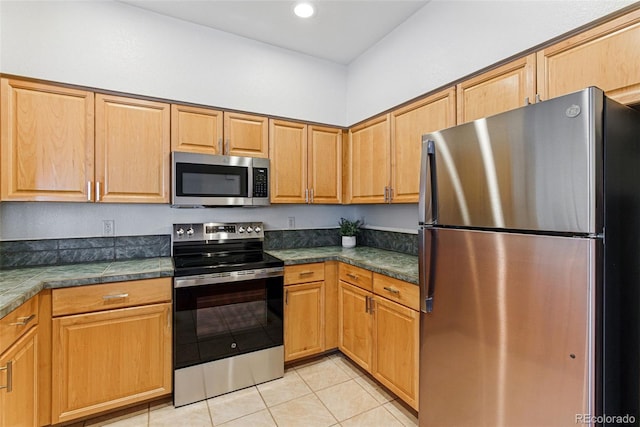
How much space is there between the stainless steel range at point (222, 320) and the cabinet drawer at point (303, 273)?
0.09 metres

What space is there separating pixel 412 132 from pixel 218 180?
151 centimetres

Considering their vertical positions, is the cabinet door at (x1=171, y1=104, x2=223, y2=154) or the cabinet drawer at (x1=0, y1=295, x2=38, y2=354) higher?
the cabinet door at (x1=171, y1=104, x2=223, y2=154)

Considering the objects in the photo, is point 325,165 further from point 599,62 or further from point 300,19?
point 599,62

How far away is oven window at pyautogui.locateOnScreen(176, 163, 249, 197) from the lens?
2266 mm

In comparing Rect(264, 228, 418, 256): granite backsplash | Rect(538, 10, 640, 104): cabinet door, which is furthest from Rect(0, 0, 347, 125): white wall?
Rect(538, 10, 640, 104): cabinet door

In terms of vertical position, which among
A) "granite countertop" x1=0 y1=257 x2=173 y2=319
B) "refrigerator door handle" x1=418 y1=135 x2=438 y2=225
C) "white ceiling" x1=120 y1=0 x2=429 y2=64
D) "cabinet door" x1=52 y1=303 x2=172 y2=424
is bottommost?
"cabinet door" x1=52 y1=303 x2=172 y2=424

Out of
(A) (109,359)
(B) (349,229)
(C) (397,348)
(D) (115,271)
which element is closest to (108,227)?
(D) (115,271)

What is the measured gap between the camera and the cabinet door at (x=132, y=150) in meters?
2.10

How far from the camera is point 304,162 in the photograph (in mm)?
2830

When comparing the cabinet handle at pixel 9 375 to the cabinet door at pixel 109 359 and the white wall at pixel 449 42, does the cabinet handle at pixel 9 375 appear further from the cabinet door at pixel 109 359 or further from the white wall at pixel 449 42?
the white wall at pixel 449 42

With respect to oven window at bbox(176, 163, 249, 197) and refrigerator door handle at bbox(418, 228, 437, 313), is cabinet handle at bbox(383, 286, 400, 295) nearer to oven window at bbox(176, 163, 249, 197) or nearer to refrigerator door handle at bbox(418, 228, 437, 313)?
refrigerator door handle at bbox(418, 228, 437, 313)

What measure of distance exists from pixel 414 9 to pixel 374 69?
0.56 metres

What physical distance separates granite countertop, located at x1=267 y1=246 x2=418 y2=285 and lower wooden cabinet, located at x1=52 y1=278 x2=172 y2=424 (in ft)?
3.24

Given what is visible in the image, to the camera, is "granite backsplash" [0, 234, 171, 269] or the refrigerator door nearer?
the refrigerator door
